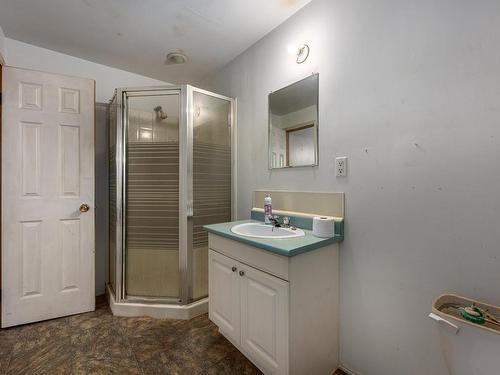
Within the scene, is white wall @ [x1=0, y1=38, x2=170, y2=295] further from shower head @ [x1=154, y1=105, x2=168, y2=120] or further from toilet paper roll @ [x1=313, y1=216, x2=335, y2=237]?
toilet paper roll @ [x1=313, y1=216, x2=335, y2=237]

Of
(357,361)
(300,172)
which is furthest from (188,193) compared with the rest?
(357,361)

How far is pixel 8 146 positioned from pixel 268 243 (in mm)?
2131

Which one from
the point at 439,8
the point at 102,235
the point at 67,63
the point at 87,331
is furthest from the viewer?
the point at 102,235

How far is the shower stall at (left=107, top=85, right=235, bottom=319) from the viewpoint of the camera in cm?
198

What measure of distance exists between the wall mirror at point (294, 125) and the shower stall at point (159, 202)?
674 millimetres

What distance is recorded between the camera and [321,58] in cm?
151

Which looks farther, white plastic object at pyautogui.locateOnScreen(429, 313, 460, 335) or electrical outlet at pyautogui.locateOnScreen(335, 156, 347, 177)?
electrical outlet at pyautogui.locateOnScreen(335, 156, 347, 177)

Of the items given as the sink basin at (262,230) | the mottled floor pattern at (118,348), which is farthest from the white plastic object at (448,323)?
the mottled floor pattern at (118,348)

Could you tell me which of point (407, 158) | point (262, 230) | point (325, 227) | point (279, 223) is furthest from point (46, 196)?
point (407, 158)

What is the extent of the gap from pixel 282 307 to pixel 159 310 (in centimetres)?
132

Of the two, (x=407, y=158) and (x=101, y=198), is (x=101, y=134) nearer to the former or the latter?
(x=101, y=198)

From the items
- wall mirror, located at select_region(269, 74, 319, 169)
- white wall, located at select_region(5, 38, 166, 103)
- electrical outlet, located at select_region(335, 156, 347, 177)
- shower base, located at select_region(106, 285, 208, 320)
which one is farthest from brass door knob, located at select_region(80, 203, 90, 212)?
electrical outlet, located at select_region(335, 156, 347, 177)

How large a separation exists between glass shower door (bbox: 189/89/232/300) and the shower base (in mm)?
99

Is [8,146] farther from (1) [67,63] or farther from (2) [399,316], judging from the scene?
(2) [399,316]
